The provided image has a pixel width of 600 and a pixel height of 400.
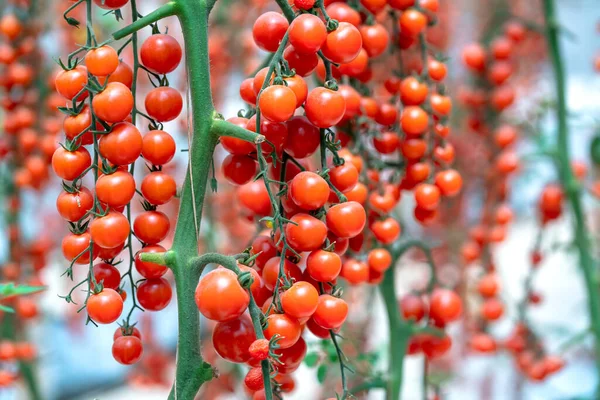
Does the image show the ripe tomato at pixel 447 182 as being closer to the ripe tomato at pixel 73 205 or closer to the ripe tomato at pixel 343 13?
the ripe tomato at pixel 343 13

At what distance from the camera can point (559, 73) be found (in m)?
0.96

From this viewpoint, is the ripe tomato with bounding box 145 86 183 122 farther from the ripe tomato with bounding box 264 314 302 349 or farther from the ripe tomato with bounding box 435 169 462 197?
the ripe tomato with bounding box 435 169 462 197

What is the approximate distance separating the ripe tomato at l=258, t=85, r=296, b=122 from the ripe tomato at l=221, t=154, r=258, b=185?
0.25 feet

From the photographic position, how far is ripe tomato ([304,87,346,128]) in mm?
417

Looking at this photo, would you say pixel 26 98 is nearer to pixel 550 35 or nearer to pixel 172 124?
pixel 172 124

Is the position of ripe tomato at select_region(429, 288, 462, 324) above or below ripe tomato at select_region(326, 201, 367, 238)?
above

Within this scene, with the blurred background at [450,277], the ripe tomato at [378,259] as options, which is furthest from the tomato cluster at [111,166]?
the blurred background at [450,277]

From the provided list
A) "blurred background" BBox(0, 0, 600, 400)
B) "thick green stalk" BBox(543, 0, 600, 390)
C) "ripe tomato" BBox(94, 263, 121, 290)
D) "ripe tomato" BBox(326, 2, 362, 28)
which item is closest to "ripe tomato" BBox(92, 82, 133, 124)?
"ripe tomato" BBox(94, 263, 121, 290)

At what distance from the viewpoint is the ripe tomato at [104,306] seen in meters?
0.42

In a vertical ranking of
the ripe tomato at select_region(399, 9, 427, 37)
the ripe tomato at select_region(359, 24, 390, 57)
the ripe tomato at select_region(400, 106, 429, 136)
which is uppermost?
the ripe tomato at select_region(399, 9, 427, 37)

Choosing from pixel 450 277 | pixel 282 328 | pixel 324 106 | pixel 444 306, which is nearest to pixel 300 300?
pixel 282 328

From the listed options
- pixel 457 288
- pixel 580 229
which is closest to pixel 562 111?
pixel 580 229

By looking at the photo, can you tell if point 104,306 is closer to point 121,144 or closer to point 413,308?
point 121,144

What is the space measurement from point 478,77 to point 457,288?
0.47 meters
